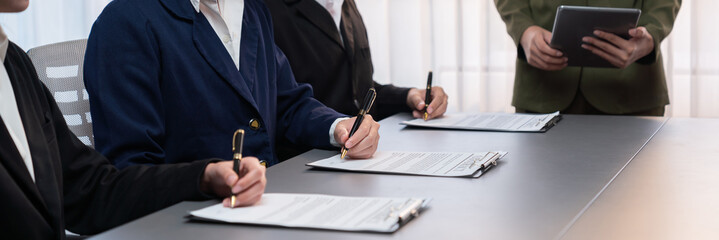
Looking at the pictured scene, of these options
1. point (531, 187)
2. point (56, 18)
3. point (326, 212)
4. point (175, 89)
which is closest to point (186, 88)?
point (175, 89)

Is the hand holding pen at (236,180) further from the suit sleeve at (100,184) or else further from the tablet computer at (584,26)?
the tablet computer at (584,26)

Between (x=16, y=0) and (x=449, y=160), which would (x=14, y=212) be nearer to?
(x=16, y=0)

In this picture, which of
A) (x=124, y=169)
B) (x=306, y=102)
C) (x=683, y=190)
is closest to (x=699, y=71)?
(x=306, y=102)

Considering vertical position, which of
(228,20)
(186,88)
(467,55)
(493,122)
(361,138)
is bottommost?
(467,55)

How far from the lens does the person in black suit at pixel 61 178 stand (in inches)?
44.1

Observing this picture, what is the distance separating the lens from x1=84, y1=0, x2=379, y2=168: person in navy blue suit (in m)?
1.46

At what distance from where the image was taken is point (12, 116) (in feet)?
3.84

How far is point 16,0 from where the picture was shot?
1195 mm

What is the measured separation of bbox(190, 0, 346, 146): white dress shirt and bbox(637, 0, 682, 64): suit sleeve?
1148 millimetres

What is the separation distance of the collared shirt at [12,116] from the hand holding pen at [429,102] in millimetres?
1113

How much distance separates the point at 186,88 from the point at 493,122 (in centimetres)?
80

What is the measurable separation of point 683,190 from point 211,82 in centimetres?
92

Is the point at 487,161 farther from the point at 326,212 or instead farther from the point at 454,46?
the point at 454,46

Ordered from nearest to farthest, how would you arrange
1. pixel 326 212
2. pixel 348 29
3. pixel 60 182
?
pixel 326 212
pixel 60 182
pixel 348 29
